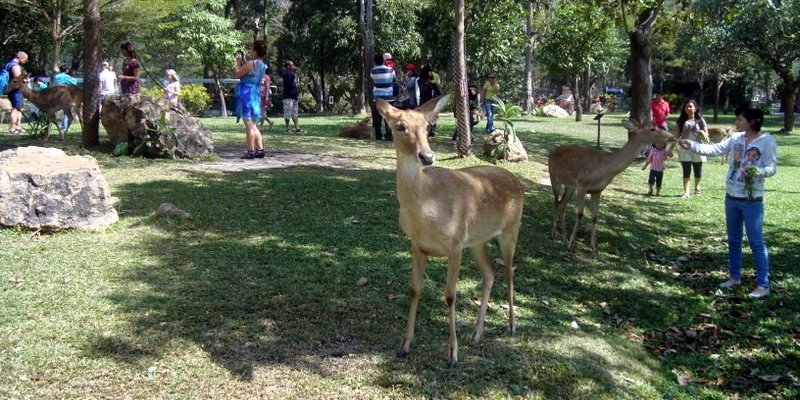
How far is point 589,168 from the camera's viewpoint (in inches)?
331

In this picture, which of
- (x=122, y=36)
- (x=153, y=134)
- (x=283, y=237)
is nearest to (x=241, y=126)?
(x=153, y=134)

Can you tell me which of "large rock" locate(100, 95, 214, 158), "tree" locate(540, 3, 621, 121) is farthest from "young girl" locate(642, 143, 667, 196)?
"tree" locate(540, 3, 621, 121)

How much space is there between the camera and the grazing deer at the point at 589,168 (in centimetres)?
829

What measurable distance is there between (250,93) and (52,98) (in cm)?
527

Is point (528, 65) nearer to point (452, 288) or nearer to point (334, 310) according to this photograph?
point (334, 310)

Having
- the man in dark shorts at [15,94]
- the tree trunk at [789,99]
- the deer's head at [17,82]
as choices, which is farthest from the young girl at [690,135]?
the tree trunk at [789,99]

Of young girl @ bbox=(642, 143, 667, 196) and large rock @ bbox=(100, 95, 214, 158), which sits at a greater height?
large rock @ bbox=(100, 95, 214, 158)

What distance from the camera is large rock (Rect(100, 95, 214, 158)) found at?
10656mm

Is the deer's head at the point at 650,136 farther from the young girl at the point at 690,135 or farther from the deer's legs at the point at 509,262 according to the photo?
the deer's legs at the point at 509,262

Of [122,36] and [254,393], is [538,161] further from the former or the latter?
[122,36]

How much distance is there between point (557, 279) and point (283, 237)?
113 inches

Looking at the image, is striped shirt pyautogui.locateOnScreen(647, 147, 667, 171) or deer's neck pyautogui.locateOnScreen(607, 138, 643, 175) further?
striped shirt pyautogui.locateOnScreen(647, 147, 667, 171)

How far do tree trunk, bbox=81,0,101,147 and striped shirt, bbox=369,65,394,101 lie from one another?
5.04 meters

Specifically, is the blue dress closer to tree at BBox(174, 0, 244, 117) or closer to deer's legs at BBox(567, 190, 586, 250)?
deer's legs at BBox(567, 190, 586, 250)
